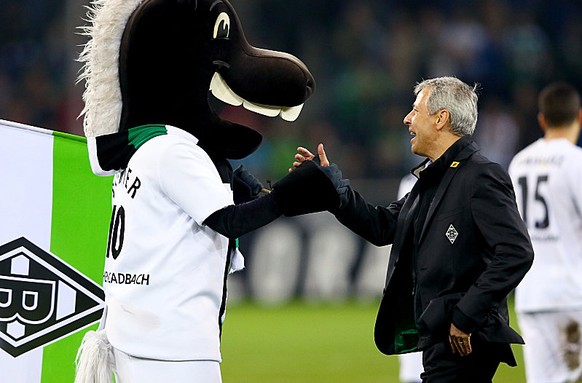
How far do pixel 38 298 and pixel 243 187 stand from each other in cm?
101

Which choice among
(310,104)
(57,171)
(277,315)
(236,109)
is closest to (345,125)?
(310,104)

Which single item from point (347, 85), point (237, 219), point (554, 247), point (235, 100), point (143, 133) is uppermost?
point (235, 100)

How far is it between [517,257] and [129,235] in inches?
59.8

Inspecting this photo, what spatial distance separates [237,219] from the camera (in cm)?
398

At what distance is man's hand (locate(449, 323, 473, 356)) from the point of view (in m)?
4.44

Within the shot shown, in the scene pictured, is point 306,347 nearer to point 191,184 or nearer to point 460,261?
point 460,261

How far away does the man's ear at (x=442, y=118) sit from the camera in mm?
4809

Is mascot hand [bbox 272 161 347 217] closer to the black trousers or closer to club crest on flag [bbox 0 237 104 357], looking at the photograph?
the black trousers

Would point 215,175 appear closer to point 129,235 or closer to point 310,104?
point 129,235

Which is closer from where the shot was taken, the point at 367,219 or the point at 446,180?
the point at 446,180

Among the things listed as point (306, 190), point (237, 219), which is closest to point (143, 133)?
point (237, 219)

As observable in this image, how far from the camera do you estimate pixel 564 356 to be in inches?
288

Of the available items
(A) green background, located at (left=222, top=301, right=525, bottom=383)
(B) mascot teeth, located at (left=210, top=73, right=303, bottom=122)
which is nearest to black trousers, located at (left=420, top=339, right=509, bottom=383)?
(B) mascot teeth, located at (left=210, top=73, right=303, bottom=122)

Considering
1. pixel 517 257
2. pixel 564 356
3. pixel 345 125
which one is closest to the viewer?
pixel 517 257
